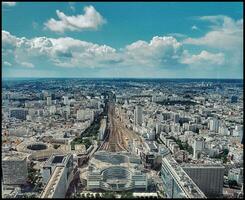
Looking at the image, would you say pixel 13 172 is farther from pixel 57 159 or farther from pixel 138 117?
pixel 138 117

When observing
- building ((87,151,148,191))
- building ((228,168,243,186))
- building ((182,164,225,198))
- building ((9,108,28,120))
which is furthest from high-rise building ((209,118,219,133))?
building ((9,108,28,120))

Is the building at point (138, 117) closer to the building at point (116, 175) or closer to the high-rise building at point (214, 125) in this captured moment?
the high-rise building at point (214, 125)

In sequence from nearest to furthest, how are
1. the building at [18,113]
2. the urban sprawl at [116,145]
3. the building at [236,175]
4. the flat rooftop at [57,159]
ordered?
the urban sprawl at [116,145] → the flat rooftop at [57,159] → the building at [236,175] → the building at [18,113]

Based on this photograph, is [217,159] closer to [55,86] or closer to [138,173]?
[138,173]

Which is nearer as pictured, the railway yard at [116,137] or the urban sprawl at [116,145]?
the urban sprawl at [116,145]

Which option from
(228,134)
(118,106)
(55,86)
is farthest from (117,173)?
(55,86)

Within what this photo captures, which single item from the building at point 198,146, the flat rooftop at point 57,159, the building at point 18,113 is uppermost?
the building at point 18,113

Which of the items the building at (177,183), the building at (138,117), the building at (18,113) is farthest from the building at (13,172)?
the building at (18,113)

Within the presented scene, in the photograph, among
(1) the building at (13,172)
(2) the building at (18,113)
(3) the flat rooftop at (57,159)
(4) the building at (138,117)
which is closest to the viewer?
(1) the building at (13,172)
